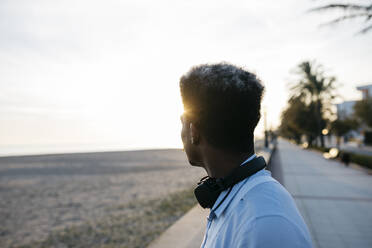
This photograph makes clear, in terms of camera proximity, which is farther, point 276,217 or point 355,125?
point 355,125

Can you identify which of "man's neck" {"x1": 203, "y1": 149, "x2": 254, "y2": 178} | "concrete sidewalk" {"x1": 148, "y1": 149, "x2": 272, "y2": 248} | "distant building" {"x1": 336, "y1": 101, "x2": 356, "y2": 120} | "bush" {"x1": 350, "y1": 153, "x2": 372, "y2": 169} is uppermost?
"man's neck" {"x1": 203, "y1": 149, "x2": 254, "y2": 178}

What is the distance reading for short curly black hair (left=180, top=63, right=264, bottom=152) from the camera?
1.22m

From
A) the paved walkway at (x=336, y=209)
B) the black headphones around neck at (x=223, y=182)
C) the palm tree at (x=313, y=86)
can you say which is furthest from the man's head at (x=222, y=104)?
the palm tree at (x=313, y=86)

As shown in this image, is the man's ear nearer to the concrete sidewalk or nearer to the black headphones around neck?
the black headphones around neck

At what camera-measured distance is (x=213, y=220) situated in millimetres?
1342

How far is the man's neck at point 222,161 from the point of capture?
4.33 feet

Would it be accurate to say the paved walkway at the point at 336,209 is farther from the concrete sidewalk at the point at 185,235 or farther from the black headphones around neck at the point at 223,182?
the black headphones around neck at the point at 223,182

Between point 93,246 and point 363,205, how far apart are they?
22.5 ft

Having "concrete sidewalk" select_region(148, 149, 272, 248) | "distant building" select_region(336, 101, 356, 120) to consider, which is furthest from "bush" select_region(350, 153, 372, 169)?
"distant building" select_region(336, 101, 356, 120)

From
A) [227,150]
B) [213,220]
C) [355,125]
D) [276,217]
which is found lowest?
[355,125]

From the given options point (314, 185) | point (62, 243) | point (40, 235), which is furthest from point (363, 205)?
point (40, 235)

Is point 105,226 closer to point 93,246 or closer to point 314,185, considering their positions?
point 93,246

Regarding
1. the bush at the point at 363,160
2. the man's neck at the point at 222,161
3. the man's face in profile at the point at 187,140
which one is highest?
the man's face in profile at the point at 187,140

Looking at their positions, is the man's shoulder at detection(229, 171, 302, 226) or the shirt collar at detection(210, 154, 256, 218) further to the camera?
the shirt collar at detection(210, 154, 256, 218)
